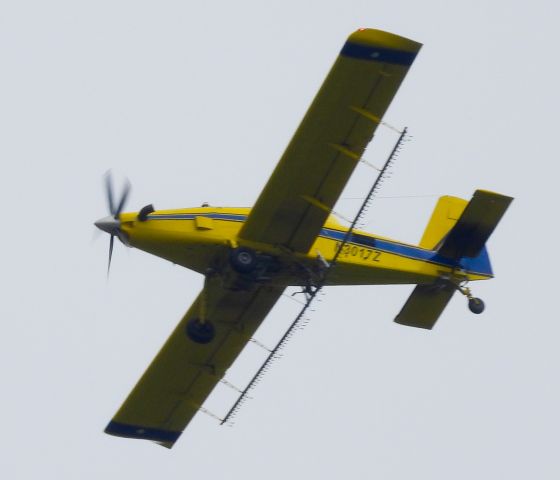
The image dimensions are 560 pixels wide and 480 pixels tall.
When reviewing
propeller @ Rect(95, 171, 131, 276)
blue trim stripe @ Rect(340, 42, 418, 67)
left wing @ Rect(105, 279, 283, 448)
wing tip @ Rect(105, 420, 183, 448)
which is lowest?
wing tip @ Rect(105, 420, 183, 448)

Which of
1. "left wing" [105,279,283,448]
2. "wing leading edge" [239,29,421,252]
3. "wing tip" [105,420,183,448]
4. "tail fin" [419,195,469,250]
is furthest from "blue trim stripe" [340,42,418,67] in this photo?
"wing tip" [105,420,183,448]

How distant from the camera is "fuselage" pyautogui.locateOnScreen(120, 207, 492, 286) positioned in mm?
21797

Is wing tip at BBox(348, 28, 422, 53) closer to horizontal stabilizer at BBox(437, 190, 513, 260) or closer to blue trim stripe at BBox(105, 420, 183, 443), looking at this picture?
horizontal stabilizer at BBox(437, 190, 513, 260)

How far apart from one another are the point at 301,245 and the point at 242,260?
3.57ft

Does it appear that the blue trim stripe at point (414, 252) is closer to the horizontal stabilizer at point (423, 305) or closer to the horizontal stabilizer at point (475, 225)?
the horizontal stabilizer at point (475, 225)

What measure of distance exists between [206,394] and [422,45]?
909 cm

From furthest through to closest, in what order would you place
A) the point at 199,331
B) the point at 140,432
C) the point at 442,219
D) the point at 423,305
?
the point at 140,432 → the point at 442,219 → the point at 423,305 → the point at 199,331

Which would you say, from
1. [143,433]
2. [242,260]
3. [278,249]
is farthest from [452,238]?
[143,433]

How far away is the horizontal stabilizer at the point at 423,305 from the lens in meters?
24.2

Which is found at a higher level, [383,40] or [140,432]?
[383,40]

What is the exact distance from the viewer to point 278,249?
21.9 metres

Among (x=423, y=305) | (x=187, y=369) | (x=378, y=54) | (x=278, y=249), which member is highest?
(x=378, y=54)

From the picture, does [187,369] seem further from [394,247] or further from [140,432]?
[394,247]

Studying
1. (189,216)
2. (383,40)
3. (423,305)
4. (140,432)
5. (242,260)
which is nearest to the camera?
(383,40)
